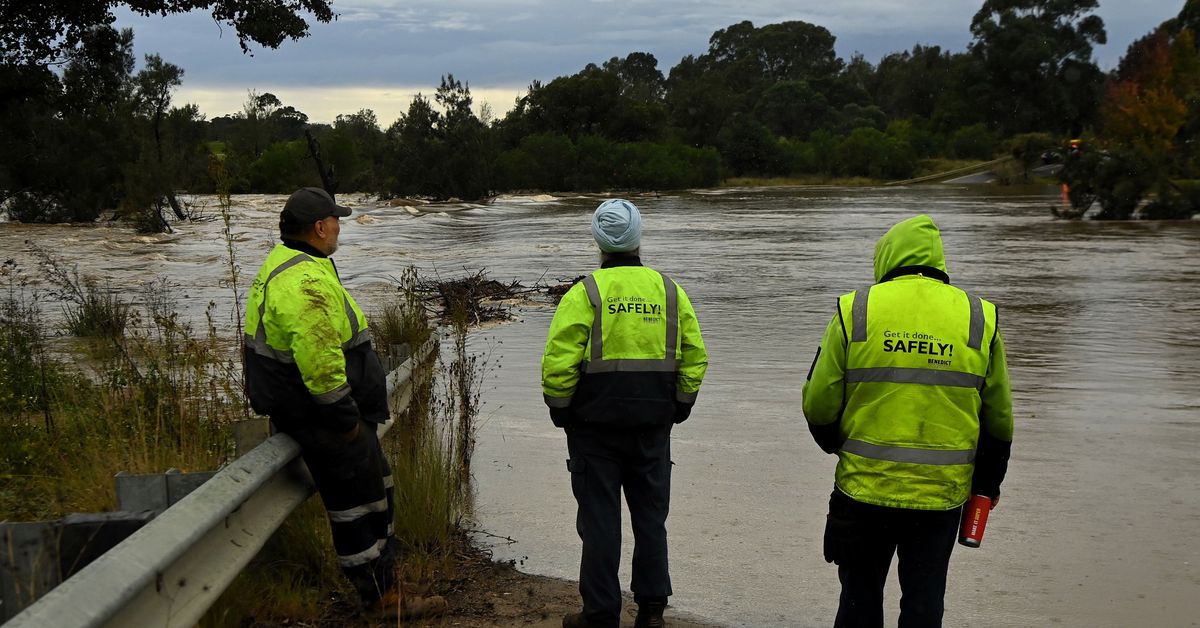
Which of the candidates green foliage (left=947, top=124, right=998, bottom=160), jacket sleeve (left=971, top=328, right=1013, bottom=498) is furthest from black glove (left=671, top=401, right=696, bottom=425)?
A: green foliage (left=947, top=124, right=998, bottom=160)

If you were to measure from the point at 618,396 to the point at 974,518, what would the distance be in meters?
1.35

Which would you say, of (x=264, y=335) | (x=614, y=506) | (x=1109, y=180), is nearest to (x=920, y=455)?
(x=614, y=506)

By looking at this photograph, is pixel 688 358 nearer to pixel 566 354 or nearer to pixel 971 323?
pixel 566 354

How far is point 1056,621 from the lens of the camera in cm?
479

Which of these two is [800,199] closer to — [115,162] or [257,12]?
[115,162]

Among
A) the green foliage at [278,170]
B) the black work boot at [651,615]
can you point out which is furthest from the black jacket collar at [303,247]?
the green foliage at [278,170]

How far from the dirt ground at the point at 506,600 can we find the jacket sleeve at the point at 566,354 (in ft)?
3.13

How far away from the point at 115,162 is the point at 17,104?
2586cm

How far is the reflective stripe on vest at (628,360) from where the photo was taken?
14.1 feet

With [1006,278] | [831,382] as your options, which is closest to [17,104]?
[831,382]

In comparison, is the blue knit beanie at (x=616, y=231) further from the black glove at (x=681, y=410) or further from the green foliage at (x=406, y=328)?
the green foliage at (x=406, y=328)

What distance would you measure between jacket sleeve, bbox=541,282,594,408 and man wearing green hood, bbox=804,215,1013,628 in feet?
3.02

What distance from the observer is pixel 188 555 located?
303cm

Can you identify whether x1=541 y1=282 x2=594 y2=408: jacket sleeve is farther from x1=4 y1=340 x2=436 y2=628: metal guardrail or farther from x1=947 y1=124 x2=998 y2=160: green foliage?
x1=947 y1=124 x2=998 y2=160: green foliage
